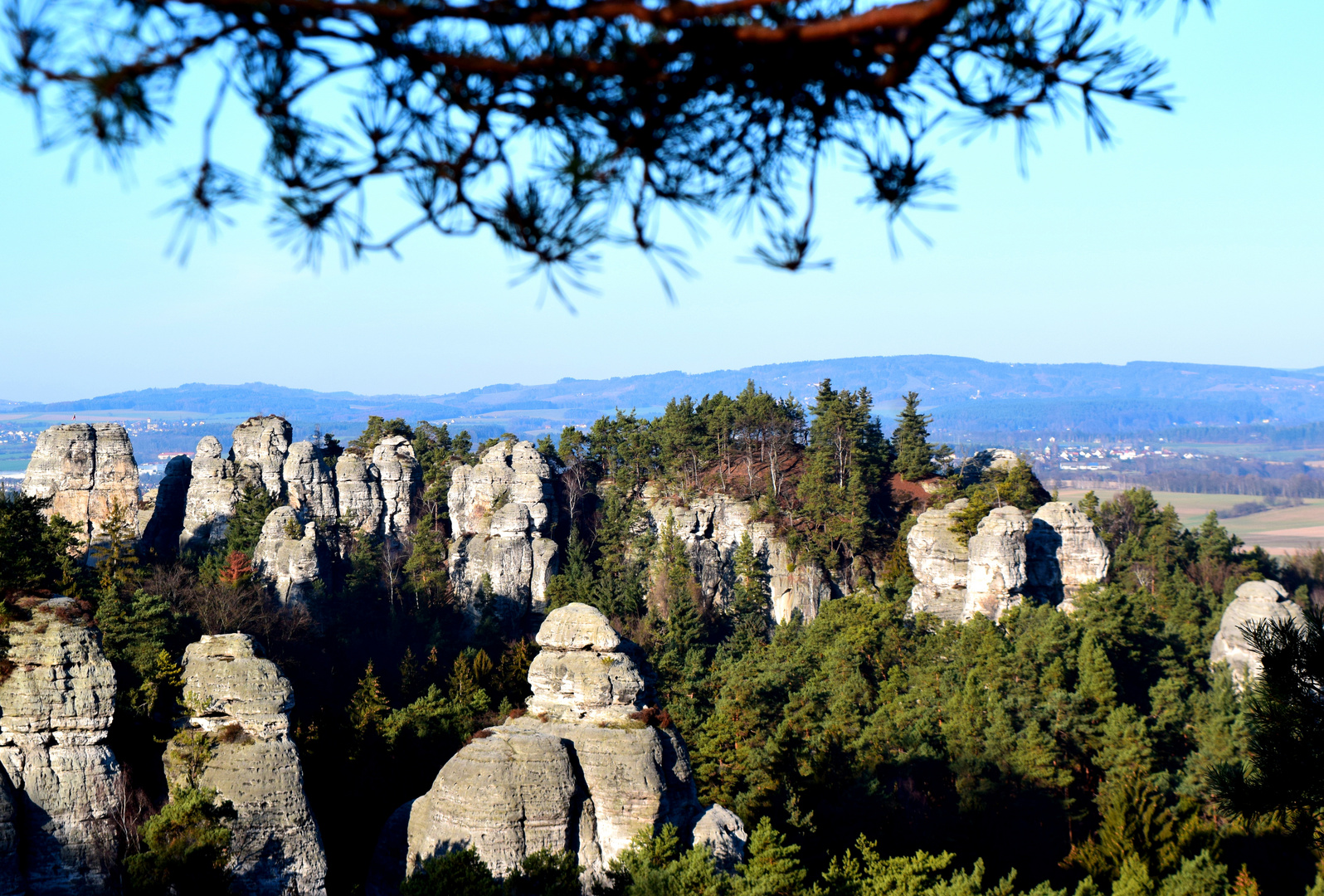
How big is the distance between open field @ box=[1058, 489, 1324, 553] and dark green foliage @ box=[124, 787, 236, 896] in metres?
105

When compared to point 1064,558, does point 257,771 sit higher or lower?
higher

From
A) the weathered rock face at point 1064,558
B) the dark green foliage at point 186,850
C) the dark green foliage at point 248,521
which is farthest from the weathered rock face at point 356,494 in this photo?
the dark green foliage at point 186,850

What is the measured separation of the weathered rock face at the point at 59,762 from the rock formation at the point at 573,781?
14.0 ft

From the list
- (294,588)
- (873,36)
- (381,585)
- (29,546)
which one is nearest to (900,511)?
(381,585)

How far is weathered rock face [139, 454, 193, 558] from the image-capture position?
40.5 meters

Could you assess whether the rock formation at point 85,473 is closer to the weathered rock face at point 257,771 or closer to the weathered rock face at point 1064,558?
the weathered rock face at point 257,771

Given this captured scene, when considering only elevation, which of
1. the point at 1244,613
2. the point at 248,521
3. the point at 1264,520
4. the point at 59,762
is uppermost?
the point at 248,521

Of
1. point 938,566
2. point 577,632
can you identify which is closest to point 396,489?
point 938,566

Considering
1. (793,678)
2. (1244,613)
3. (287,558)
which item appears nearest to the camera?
(793,678)

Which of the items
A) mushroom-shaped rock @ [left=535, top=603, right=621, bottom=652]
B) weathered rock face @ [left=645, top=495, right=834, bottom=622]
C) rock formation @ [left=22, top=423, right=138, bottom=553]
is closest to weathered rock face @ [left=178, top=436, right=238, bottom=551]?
rock formation @ [left=22, top=423, right=138, bottom=553]

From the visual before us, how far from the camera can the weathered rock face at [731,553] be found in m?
40.9

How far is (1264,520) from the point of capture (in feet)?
465

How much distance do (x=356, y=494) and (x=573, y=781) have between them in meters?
30.9

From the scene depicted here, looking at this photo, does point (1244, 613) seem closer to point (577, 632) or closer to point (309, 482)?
point (577, 632)
